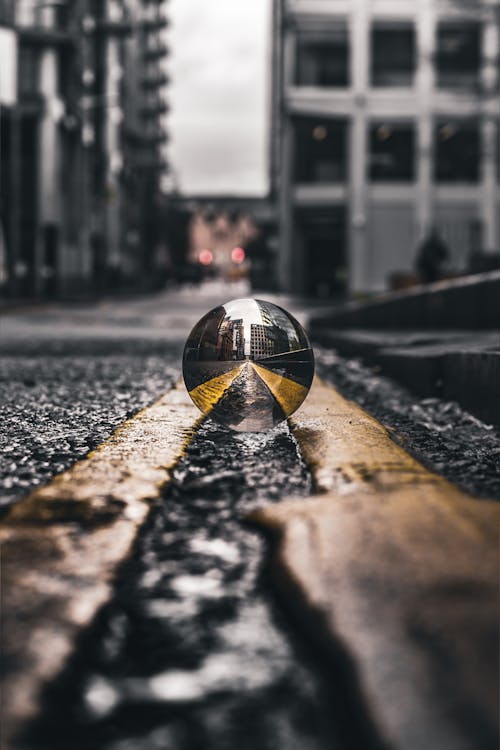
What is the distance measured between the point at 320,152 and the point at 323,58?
353 cm

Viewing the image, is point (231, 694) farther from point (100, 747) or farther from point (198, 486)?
point (198, 486)

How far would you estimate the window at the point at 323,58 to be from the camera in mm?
40375

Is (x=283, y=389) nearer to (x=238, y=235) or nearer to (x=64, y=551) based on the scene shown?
(x=64, y=551)

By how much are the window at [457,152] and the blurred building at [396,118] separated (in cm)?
4

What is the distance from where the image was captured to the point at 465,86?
4091cm

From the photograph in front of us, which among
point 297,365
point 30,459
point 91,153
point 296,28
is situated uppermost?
point 296,28

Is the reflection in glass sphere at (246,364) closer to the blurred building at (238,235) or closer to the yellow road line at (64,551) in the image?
the yellow road line at (64,551)

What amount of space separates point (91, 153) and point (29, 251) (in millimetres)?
11640

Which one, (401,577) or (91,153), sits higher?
(91,153)

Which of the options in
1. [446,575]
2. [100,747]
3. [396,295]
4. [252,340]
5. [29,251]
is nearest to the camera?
[100,747]

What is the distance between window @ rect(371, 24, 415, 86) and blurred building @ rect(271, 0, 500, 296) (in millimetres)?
38

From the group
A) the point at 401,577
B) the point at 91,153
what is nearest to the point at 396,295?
the point at 401,577

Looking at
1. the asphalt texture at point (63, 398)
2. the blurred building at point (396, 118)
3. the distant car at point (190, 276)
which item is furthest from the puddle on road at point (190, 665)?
the distant car at point (190, 276)

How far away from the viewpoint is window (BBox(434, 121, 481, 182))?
40.7 metres
